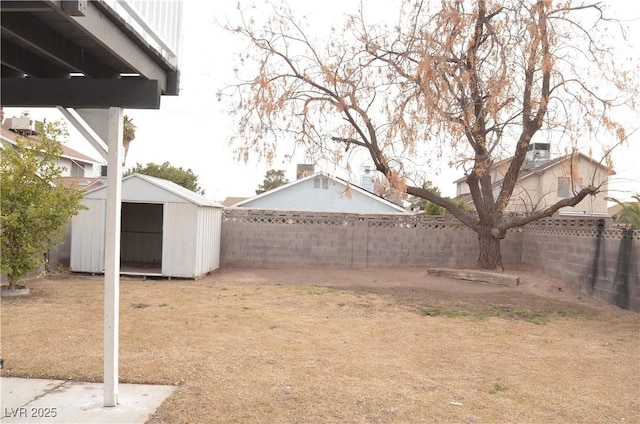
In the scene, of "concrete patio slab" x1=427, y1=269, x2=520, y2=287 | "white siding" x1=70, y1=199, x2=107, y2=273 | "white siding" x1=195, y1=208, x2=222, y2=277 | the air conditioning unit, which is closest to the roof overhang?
"white siding" x1=195, y1=208, x2=222, y2=277

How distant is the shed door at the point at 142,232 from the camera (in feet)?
60.2

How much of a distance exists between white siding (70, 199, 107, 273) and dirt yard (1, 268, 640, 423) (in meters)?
1.69

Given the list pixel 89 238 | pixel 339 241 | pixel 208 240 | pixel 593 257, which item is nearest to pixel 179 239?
pixel 208 240

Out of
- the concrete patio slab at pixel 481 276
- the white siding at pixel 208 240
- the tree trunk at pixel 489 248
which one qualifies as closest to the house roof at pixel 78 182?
the white siding at pixel 208 240

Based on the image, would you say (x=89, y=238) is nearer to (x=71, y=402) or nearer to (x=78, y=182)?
(x=78, y=182)

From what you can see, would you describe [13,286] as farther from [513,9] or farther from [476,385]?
[513,9]

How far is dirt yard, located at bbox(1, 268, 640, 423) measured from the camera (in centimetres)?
488

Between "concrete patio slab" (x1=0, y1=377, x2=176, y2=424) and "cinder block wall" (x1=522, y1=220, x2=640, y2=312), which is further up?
"cinder block wall" (x1=522, y1=220, x2=640, y2=312)

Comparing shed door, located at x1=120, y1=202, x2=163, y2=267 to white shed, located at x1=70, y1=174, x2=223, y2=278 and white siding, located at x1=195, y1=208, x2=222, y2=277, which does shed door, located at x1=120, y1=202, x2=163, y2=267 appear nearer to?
white siding, located at x1=195, y1=208, x2=222, y2=277

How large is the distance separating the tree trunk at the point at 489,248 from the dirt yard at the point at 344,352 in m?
3.12

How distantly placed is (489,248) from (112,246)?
12857 mm

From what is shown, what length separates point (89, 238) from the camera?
13.8 m

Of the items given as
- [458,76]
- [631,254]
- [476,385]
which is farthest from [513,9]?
[476,385]

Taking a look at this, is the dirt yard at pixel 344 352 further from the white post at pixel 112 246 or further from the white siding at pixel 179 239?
the white siding at pixel 179 239
